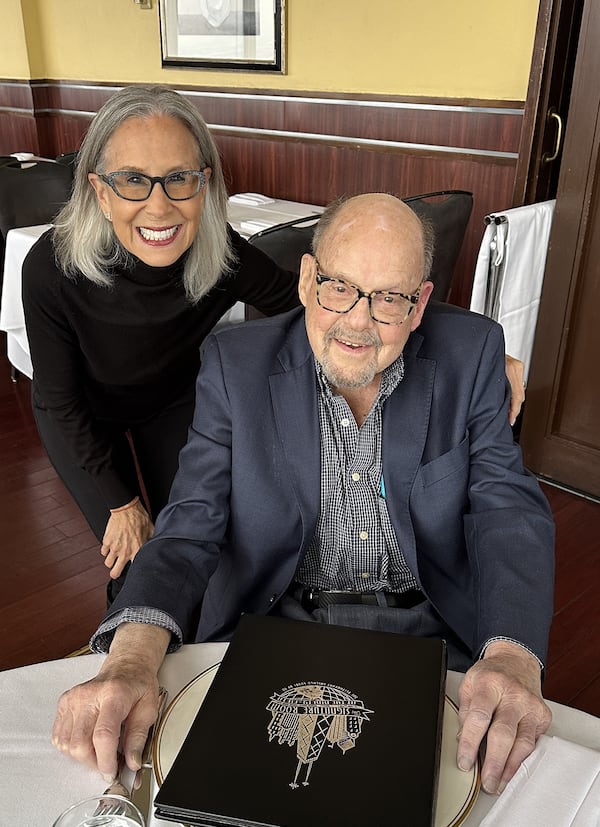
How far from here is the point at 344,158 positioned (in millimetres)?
3934

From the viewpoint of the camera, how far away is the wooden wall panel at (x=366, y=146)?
10.9 ft

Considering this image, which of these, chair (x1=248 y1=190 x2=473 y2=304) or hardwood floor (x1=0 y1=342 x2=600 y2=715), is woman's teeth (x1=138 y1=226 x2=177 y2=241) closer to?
chair (x1=248 y1=190 x2=473 y2=304)

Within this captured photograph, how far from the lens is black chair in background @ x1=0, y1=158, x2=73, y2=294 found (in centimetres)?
365

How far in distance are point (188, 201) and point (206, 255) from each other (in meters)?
0.17

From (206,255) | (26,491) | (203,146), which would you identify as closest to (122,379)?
(206,255)

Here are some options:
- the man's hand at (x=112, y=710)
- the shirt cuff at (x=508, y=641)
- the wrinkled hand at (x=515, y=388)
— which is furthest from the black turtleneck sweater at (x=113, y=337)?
the shirt cuff at (x=508, y=641)

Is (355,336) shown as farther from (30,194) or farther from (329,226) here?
(30,194)

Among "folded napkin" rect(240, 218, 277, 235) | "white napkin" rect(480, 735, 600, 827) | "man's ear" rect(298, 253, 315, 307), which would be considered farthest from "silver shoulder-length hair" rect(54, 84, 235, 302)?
"folded napkin" rect(240, 218, 277, 235)

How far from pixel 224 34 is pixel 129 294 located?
311 cm

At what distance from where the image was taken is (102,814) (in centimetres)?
71

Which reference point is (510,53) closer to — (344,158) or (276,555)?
(344,158)

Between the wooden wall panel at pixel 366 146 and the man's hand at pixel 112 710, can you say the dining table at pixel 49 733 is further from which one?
the wooden wall panel at pixel 366 146

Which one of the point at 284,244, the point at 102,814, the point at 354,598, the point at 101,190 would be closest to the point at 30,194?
the point at 284,244

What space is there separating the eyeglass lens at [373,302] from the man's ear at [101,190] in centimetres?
63
